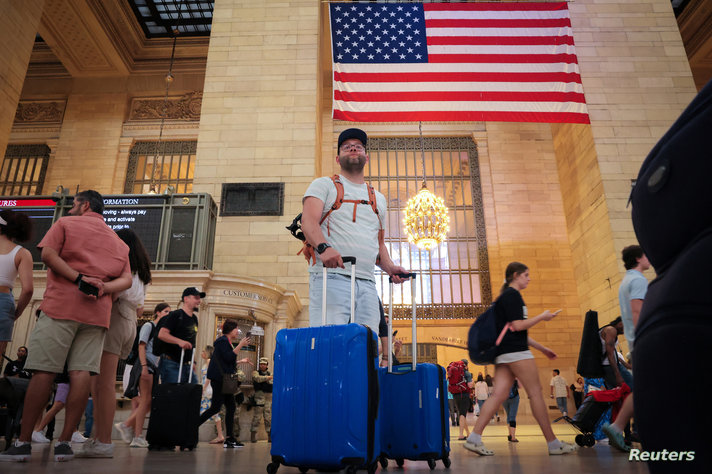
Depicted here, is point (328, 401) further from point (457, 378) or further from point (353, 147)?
point (457, 378)

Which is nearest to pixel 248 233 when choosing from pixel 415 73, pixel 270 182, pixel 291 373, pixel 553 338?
Answer: pixel 270 182

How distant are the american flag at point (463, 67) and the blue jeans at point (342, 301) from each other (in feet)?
26.5

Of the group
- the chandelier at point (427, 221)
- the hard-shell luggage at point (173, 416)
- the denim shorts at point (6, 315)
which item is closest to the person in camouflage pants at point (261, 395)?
the hard-shell luggage at point (173, 416)

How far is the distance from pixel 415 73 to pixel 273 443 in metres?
9.56

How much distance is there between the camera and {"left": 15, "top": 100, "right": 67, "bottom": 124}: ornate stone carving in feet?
60.6

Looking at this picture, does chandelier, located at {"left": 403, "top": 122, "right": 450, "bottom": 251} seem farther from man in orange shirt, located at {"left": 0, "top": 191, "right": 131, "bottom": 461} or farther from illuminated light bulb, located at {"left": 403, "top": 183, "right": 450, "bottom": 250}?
man in orange shirt, located at {"left": 0, "top": 191, "right": 131, "bottom": 461}

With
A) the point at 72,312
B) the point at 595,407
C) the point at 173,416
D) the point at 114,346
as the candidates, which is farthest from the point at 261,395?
the point at 72,312

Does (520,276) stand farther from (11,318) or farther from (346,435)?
(11,318)

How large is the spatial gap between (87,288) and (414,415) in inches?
84.9

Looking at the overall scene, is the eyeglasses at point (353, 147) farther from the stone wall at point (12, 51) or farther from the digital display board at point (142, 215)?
the stone wall at point (12, 51)

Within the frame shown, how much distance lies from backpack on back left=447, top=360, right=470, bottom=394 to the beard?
6195mm

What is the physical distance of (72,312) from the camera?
3.09m

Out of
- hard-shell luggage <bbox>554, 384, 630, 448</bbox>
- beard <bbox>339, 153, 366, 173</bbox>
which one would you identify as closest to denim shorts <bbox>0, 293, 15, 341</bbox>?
beard <bbox>339, 153, 366, 173</bbox>

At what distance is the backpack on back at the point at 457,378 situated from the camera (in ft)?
27.7
